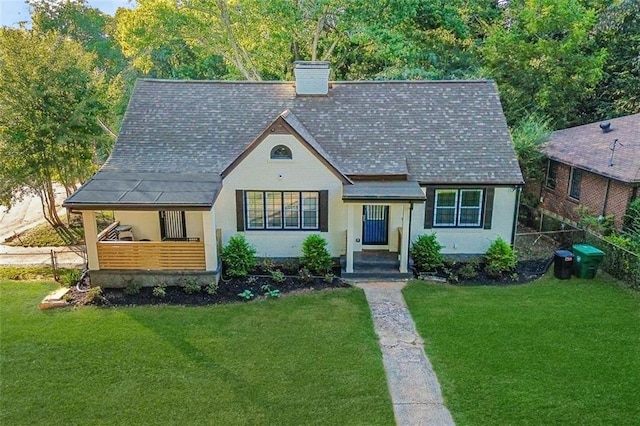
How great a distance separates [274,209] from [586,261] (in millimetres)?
9608

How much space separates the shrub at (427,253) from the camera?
49.1ft

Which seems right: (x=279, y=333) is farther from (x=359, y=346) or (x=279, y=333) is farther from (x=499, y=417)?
(x=499, y=417)

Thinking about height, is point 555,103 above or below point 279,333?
above

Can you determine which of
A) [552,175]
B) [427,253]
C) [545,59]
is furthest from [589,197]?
[545,59]

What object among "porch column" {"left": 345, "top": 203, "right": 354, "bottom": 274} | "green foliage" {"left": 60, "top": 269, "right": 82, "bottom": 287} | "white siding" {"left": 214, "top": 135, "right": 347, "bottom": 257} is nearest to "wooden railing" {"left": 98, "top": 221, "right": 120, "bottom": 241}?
"green foliage" {"left": 60, "top": 269, "right": 82, "bottom": 287}

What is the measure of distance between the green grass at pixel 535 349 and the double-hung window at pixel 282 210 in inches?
155

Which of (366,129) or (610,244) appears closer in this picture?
(610,244)

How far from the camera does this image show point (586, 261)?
47.2ft

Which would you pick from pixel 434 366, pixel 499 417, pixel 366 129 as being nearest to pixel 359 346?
pixel 434 366

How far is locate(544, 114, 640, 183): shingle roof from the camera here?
16281mm

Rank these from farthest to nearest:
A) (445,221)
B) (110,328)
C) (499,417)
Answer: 1. (445,221)
2. (110,328)
3. (499,417)

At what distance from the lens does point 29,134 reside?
1677 centimetres

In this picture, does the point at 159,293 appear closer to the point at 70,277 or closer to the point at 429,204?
the point at 70,277

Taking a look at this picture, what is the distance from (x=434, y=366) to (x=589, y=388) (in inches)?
113
